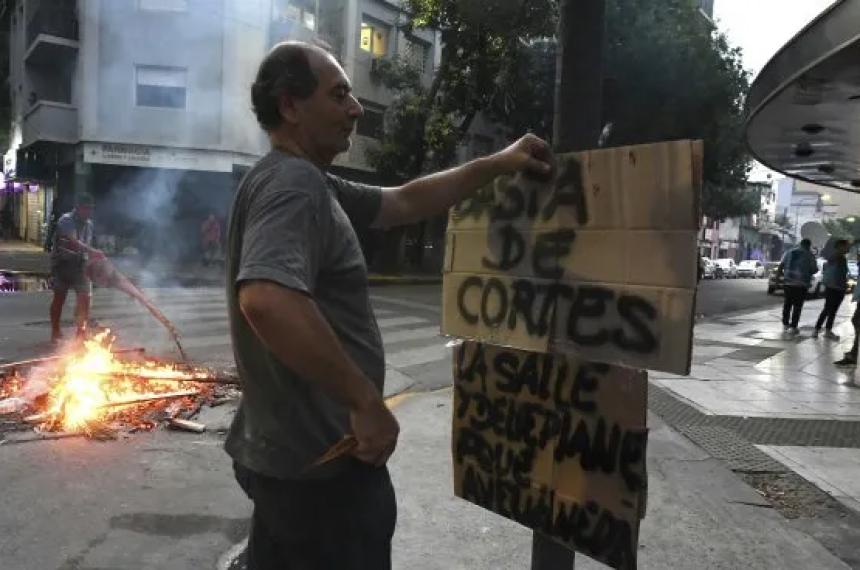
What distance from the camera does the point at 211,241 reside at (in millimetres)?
18250

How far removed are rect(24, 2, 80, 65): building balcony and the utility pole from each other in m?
21.0

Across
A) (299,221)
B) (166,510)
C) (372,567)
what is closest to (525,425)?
(372,567)

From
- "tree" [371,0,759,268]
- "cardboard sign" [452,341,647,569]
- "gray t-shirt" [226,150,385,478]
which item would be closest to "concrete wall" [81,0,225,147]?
"tree" [371,0,759,268]

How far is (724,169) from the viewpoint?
Result: 1009 inches

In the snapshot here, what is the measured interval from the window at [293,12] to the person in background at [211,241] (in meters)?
5.36

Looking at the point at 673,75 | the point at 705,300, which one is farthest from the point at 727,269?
the point at 673,75

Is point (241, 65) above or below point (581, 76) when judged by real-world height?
above

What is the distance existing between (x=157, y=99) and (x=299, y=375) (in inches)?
Answer: 729

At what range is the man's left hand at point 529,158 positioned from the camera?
204 centimetres

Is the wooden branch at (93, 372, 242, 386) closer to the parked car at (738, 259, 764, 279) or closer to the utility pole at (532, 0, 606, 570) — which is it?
the utility pole at (532, 0, 606, 570)

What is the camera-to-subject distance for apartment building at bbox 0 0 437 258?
16.4 metres

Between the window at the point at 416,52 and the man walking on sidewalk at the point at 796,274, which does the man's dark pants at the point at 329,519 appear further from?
the window at the point at 416,52

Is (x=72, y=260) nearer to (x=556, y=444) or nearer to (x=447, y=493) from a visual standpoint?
(x=447, y=493)

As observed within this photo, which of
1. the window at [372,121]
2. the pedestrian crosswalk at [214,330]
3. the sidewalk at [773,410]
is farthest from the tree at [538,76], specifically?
the sidewalk at [773,410]
